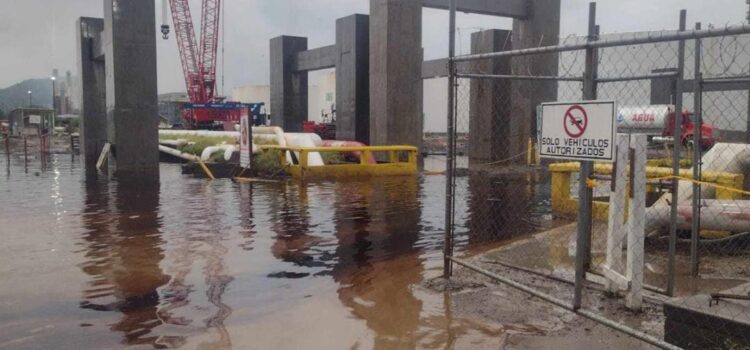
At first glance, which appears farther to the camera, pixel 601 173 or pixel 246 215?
pixel 246 215

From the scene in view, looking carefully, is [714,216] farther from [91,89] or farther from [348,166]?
[91,89]

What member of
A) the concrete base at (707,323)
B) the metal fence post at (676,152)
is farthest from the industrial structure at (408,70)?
the concrete base at (707,323)

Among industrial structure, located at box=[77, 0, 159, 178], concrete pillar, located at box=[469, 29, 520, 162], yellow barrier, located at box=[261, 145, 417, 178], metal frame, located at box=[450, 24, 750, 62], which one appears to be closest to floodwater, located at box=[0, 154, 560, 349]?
metal frame, located at box=[450, 24, 750, 62]

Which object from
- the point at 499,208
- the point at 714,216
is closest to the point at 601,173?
the point at 714,216

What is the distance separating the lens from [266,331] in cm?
519

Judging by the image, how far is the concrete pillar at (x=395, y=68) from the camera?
25.7 meters

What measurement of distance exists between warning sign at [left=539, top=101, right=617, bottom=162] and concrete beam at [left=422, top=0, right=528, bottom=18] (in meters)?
22.5

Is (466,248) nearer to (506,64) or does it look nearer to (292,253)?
(292,253)

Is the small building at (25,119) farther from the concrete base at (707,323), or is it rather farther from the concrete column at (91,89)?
the concrete base at (707,323)

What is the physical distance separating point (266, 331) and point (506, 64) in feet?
75.3

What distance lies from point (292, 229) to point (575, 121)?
624cm

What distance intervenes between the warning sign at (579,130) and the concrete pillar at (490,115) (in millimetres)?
23158

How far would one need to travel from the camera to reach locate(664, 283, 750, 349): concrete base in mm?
3889

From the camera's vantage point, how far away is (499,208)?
13062mm
